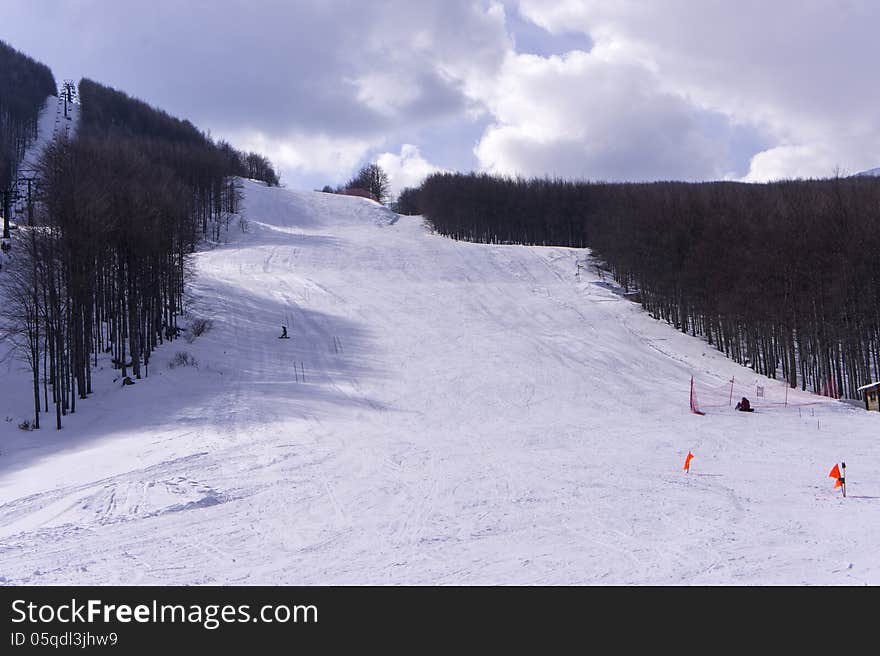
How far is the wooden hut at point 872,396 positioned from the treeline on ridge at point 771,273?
467cm

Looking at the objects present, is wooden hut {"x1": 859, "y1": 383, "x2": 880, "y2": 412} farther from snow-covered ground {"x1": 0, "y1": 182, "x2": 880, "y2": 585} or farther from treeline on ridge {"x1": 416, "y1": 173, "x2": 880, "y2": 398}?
treeline on ridge {"x1": 416, "y1": 173, "x2": 880, "y2": 398}

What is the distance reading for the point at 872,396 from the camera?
2627 centimetres

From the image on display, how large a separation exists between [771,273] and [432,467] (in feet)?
88.2

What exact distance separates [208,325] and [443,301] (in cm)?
1738

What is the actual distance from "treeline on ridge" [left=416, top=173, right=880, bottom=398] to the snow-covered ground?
114 inches

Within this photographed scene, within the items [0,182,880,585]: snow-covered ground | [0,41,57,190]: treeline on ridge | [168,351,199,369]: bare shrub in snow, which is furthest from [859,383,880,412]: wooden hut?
[0,41,57,190]: treeline on ridge

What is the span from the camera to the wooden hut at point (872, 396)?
25.9 metres

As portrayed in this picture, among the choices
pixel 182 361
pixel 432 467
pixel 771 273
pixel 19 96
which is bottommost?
pixel 432 467

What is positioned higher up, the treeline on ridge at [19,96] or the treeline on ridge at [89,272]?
the treeline on ridge at [19,96]

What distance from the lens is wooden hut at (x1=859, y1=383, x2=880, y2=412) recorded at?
25.9 meters

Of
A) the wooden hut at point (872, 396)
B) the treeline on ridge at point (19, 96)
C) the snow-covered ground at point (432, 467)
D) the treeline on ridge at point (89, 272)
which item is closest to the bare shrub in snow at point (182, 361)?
the snow-covered ground at point (432, 467)

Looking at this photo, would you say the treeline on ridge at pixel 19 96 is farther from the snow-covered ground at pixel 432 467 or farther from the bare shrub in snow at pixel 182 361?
the snow-covered ground at pixel 432 467

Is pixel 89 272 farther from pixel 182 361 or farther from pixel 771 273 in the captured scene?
pixel 771 273

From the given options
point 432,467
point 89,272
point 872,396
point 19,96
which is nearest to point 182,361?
point 89,272
